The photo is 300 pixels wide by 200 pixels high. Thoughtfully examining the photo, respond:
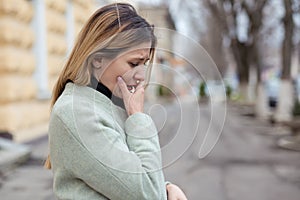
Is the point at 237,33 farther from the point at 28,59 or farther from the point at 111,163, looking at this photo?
the point at 111,163

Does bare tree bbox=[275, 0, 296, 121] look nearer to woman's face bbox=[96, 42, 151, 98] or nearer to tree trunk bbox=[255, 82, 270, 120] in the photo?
tree trunk bbox=[255, 82, 270, 120]

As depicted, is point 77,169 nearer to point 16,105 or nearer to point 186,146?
point 186,146

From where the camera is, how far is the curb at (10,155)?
661 cm

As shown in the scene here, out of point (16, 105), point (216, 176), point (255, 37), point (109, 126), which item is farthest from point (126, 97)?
point (255, 37)

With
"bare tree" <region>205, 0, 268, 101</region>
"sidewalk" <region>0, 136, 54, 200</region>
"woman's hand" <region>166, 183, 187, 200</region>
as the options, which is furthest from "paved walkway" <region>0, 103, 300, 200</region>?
"bare tree" <region>205, 0, 268, 101</region>

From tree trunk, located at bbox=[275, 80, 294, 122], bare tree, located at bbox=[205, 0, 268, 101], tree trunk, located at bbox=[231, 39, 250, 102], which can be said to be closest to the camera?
tree trunk, located at bbox=[275, 80, 294, 122]

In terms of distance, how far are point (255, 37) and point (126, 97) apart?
1889 centimetres

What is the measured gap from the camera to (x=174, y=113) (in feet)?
4.34

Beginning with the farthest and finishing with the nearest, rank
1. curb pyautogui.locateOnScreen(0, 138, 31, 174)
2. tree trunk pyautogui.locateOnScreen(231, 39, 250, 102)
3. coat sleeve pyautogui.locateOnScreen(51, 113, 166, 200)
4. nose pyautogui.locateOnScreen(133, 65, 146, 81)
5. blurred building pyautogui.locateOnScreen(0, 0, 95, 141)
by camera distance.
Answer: tree trunk pyautogui.locateOnScreen(231, 39, 250, 102) < blurred building pyautogui.locateOnScreen(0, 0, 95, 141) < curb pyautogui.locateOnScreen(0, 138, 31, 174) < nose pyautogui.locateOnScreen(133, 65, 146, 81) < coat sleeve pyautogui.locateOnScreen(51, 113, 166, 200)

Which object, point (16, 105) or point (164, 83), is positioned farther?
point (16, 105)

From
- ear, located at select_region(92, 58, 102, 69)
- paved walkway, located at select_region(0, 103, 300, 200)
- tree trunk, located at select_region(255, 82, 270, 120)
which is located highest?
ear, located at select_region(92, 58, 102, 69)

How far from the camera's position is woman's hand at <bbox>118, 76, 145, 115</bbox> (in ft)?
3.85

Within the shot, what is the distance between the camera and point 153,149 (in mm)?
1145

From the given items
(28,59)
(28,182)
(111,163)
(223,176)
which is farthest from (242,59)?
(111,163)
